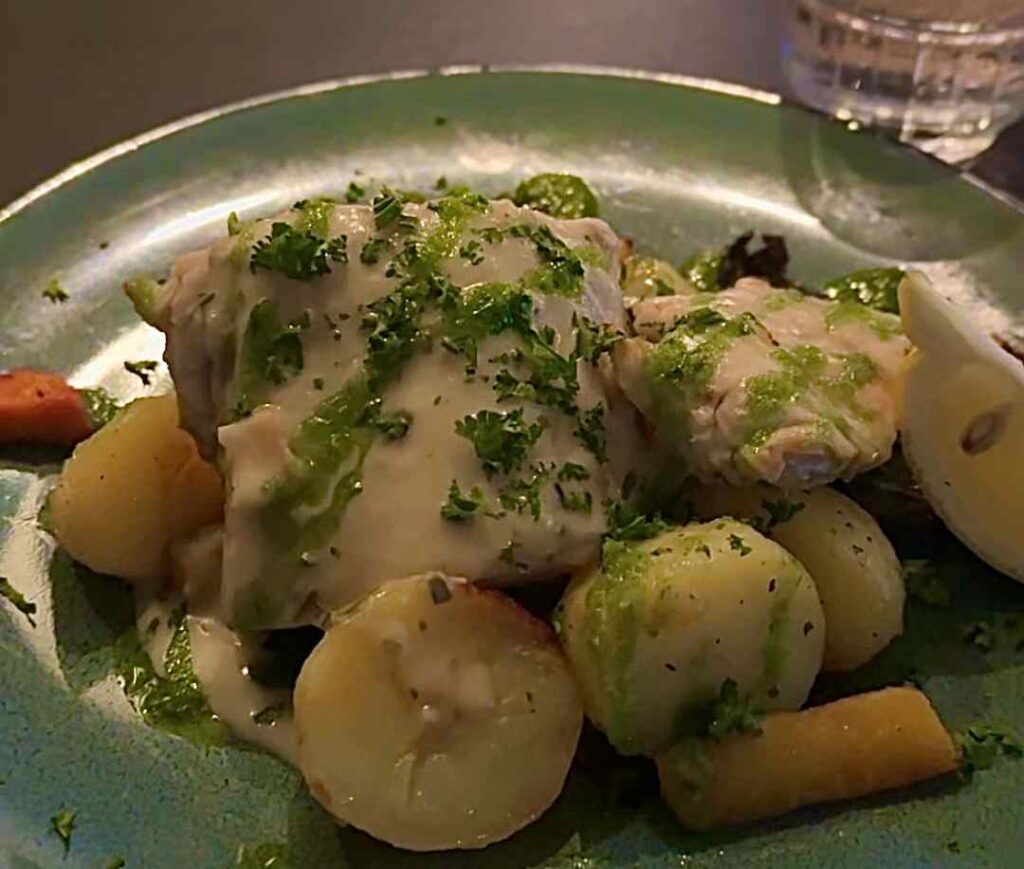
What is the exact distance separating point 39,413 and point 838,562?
3.28ft

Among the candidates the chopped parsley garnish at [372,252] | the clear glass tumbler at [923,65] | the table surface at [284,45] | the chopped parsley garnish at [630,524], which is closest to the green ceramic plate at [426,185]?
the chopped parsley garnish at [630,524]

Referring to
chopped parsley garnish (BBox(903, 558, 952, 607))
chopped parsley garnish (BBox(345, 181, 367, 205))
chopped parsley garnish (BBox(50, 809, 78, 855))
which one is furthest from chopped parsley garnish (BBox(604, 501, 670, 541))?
chopped parsley garnish (BBox(345, 181, 367, 205))

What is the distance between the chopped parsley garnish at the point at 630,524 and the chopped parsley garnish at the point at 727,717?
0.18 m

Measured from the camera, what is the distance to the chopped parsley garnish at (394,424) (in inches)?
61.5

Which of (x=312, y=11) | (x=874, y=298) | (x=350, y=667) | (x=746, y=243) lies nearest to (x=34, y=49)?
(x=312, y=11)

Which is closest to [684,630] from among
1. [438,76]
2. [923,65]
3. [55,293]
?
[55,293]

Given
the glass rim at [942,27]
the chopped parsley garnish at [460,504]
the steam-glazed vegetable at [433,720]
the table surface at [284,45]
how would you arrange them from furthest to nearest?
the table surface at [284,45] < the glass rim at [942,27] < the chopped parsley garnish at [460,504] < the steam-glazed vegetable at [433,720]

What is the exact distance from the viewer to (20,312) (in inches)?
80.6

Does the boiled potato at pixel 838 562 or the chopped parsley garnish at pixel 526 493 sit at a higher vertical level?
the chopped parsley garnish at pixel 526 493

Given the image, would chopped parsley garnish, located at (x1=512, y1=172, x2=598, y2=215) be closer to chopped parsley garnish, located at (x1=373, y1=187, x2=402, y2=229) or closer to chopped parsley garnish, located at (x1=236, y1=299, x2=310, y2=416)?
chopped parsley garnish, located at (x1=373, y1=187, x2=402, y2=229)

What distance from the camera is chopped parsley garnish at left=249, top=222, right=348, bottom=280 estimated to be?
5.33 ft

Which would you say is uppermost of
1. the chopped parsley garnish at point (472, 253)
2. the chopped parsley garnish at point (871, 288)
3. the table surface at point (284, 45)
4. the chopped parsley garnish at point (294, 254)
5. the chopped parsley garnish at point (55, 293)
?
the chopped parsley garnish at point (294, 254)

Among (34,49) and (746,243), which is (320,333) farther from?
(34,49)

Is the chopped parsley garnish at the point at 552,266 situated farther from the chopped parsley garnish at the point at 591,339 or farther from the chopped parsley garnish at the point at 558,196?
the chopped parsley garnish at the point at 558,196
